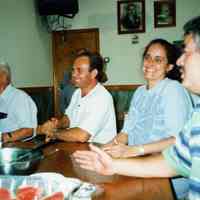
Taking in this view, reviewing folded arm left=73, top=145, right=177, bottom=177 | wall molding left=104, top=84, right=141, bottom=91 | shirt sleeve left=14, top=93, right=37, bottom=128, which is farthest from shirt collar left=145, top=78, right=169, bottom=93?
wall molding left=104, top=84, right=141, bottom=91

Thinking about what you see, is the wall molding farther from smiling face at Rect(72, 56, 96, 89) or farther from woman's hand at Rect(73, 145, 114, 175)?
woman's hand at Rect(73, 145, 114, 175)

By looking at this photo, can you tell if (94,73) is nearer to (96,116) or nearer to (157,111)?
(96,116)

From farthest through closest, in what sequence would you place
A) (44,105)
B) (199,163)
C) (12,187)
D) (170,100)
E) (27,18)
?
(44,105)
(27,18)
(170,100)
(12,187)
(199,163)

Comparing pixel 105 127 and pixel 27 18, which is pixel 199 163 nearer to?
pixel 105 127

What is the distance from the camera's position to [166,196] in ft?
3.77

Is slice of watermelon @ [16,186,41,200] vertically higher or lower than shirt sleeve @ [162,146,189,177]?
lower

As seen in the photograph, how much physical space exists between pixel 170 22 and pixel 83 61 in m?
3.31

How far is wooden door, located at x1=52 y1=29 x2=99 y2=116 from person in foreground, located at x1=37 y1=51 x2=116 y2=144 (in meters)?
3.09

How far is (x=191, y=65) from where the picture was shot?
3.65 ft

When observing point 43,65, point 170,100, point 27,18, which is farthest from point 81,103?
point 43,65

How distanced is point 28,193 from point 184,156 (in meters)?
0.52

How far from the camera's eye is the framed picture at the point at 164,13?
5.54 metres

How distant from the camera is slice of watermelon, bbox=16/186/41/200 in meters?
1.04

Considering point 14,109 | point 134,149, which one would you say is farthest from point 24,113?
point 134,149
